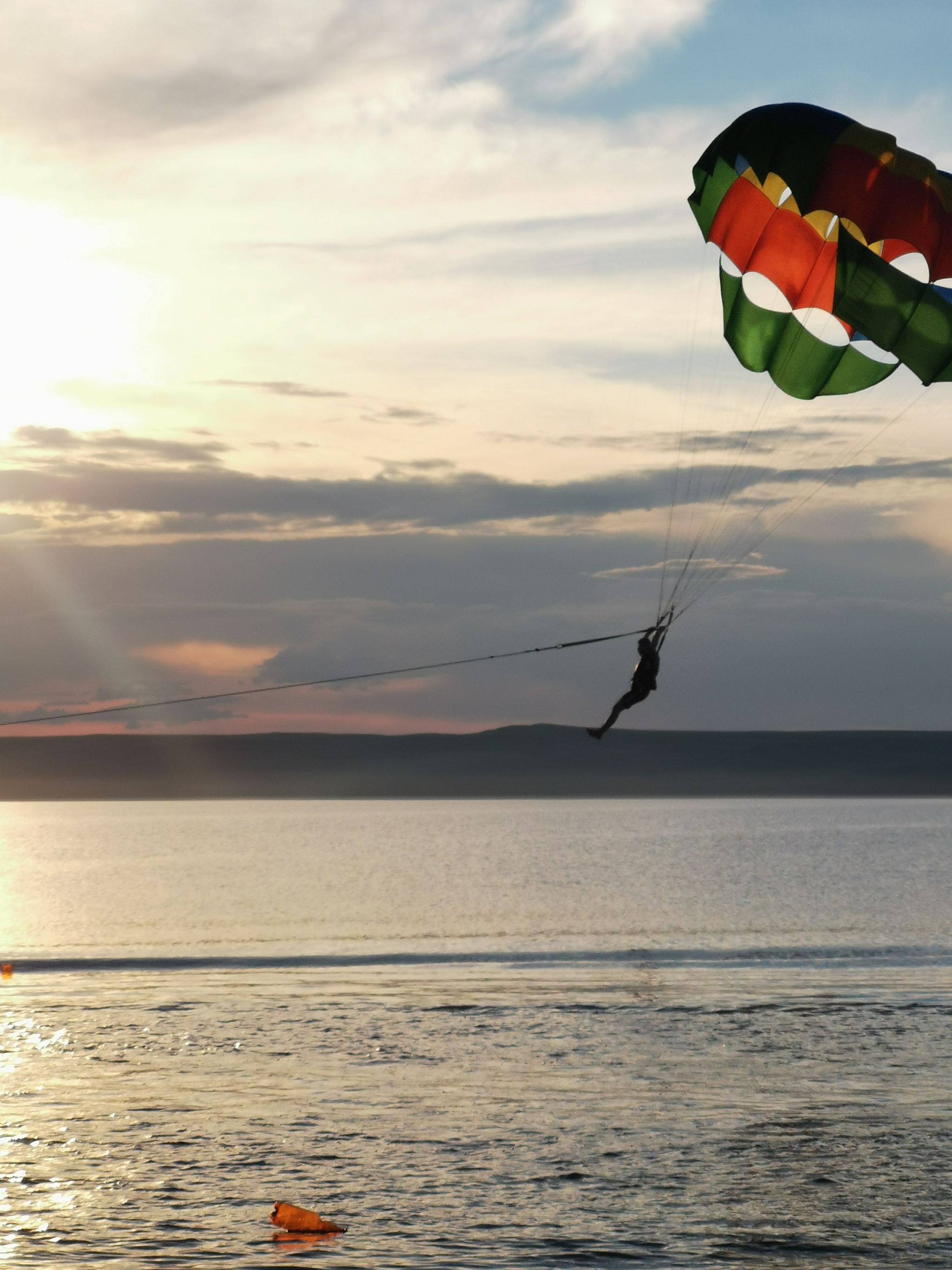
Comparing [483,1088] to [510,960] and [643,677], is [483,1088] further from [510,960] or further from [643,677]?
[510,960]

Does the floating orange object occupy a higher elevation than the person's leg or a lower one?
lower

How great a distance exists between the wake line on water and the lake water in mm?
138

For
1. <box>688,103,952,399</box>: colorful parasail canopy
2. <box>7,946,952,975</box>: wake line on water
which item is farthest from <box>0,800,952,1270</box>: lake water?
<box>688,103,952,399</box>: colorful parasail canopy

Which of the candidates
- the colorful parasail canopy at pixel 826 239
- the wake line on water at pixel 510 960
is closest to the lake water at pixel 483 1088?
the wake line on water at pixel 510 960

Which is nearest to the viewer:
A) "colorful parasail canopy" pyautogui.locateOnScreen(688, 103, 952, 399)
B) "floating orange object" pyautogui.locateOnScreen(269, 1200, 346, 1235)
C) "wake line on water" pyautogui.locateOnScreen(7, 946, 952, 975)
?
"floating orange object" pyautogui.locateOnScreen(269, 1200, 346, 1235)

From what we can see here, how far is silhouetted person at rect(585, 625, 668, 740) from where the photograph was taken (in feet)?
56.6

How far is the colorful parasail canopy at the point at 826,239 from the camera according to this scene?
15891mm

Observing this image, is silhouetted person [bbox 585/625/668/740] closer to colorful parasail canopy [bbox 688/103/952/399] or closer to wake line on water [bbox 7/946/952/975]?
colorful parasail canopy [bbox 688/103/952/399]

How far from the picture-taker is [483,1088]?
15.6m

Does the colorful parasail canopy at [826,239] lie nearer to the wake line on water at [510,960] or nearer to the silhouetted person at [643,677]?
the silhouetted person at [643,677]

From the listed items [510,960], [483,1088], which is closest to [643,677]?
[483,1088]

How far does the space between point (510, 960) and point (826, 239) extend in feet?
52.0

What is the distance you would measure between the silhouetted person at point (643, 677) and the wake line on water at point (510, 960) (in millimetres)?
10822

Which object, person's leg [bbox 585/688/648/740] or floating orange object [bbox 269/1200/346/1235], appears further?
person's leg [bbox 585/688/648/740]
